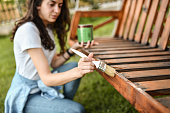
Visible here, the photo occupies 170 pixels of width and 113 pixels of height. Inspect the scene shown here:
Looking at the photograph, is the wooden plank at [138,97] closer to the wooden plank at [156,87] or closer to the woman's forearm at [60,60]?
the wooden plank at [156,87]

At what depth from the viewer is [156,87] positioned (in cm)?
73

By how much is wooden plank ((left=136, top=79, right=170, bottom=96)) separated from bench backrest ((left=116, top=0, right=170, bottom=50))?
78 centimetres

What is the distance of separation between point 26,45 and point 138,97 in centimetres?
86

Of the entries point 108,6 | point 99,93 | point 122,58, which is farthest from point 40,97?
point 108,6

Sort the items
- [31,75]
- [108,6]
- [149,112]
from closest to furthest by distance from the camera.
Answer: [149,112] < [31,75] < [108,6]

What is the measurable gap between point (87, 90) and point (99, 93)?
0.19 meters

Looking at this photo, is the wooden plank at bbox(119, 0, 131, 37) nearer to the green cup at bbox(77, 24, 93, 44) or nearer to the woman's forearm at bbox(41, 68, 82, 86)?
the green cup at bbox(77, 24, 93, 44)

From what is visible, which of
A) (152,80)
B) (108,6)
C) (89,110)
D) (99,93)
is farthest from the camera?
(108,6)

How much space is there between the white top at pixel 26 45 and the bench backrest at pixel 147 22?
1.05 metres

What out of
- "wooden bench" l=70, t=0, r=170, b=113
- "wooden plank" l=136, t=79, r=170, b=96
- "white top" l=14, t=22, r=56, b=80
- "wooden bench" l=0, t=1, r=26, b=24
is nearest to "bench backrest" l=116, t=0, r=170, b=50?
"wooden bench" l=70, t=0, r=170, b=113

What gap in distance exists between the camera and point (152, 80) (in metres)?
0.81

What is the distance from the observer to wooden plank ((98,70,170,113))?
0.56m

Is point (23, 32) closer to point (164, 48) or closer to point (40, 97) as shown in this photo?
point (40, 97)

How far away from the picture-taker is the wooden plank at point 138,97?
0.56 meters
